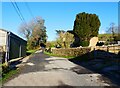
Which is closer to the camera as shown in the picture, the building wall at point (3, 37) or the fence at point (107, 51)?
the fence at point (107, 51)

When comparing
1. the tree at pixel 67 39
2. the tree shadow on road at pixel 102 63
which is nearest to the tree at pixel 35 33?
the tree at pixel 67 39

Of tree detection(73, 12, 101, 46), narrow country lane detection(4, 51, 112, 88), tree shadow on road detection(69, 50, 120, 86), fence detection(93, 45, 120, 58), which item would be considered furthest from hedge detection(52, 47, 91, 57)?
narrow country lane detection(4, 51, 112, 88)

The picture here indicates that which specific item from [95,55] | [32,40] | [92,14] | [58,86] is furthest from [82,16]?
[58,86]

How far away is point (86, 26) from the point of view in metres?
51.6

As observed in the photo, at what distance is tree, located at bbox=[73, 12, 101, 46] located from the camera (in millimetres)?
51250

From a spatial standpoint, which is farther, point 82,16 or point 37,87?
point 82,16

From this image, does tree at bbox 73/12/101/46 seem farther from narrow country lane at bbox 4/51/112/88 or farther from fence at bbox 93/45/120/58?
narrow country lane at bbox 4/51/112/88

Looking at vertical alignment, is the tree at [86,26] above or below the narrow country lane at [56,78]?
above

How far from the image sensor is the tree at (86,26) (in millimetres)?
51250

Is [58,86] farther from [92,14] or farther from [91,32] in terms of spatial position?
[92,14]

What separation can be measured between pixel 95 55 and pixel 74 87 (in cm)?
1940

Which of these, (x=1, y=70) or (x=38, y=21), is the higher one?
(x=38, y=21)

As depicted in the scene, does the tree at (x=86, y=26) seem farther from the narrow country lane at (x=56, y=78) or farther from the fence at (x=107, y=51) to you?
the narrow country lane at (x=56, y=78)

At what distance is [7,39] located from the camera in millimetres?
28188
